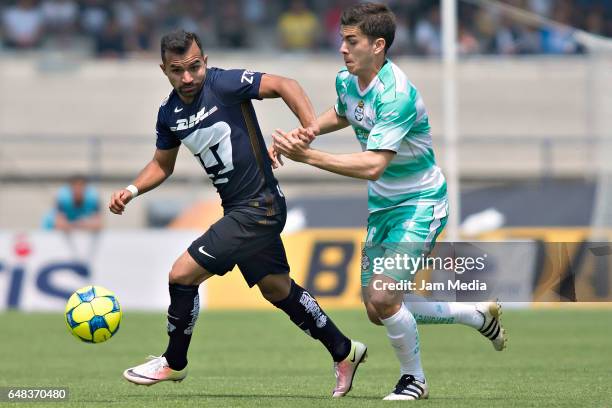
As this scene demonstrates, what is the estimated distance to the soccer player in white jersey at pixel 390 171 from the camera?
8.05 metres

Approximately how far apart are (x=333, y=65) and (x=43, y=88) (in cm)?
566

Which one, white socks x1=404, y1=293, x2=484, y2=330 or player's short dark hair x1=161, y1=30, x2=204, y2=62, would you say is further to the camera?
white socks x1=404, y1=293, x2=484, y2=330

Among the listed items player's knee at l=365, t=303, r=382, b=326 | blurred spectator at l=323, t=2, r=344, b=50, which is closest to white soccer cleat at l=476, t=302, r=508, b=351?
player's knee at l=365, t=303, r=382, b=326

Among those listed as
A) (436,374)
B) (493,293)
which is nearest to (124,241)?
(436,374)

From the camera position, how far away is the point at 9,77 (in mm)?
24531

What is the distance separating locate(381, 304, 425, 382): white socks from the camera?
8.26m

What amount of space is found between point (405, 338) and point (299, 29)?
Answer: 18090 millimetres

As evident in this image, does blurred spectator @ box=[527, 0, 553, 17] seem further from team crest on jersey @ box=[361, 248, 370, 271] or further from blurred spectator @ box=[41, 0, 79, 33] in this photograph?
team crest on jersey @ box=[361, 248, 370, 271]

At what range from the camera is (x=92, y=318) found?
29.3 ft

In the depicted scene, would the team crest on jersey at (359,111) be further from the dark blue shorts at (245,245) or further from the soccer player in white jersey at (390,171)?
the dark blue shorts at (245,245)

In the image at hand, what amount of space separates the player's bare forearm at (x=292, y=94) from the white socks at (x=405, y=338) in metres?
1.38

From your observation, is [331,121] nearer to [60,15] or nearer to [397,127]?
[397,127]

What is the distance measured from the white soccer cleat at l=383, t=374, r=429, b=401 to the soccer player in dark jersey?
592 millimetres

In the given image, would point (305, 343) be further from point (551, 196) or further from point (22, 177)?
point (22, 177)
